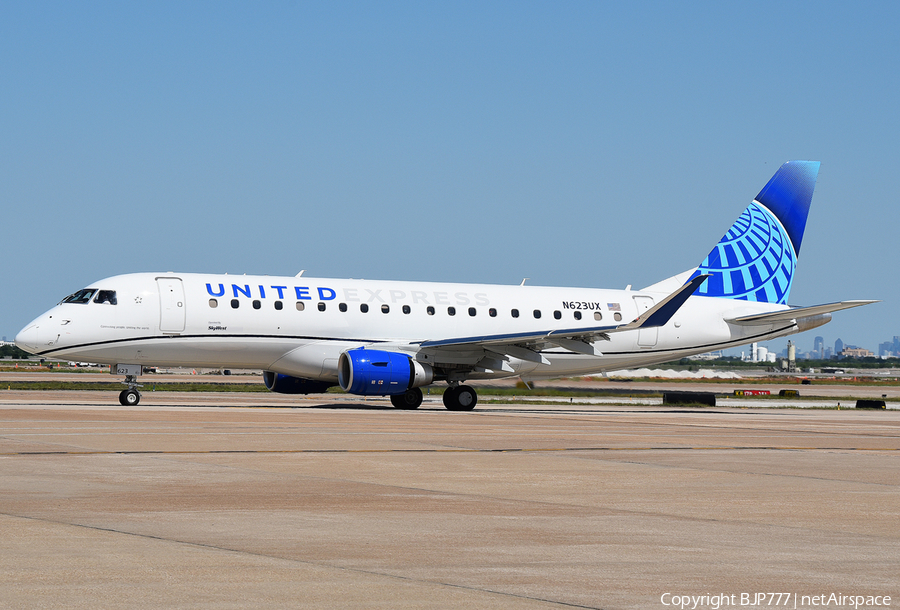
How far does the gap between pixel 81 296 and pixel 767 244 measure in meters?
26.9

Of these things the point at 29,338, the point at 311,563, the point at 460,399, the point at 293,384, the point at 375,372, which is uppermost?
the point at 29,338

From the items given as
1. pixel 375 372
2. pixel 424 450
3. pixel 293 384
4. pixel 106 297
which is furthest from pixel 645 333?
pixel 424 450

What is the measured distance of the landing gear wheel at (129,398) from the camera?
31609 millimetres

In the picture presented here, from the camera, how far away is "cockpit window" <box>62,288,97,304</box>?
108 feet

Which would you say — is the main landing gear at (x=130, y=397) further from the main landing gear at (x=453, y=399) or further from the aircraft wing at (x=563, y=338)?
the aircraft wing at (x=563, y=338)

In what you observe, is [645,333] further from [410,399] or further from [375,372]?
[375,372]

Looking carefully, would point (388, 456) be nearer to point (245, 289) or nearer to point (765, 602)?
point (765, 602)

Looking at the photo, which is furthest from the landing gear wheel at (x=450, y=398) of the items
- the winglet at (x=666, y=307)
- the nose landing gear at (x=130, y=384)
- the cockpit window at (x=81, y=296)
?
the cockpit window at (x=81, y=296)

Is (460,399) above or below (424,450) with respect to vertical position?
above

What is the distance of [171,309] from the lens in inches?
1291

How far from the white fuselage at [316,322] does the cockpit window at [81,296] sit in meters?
0.18

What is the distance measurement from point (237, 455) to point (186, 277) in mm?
18527

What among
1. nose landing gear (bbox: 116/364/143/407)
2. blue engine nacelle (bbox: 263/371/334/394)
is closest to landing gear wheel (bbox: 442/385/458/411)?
blue engine nacelle (bbox: 263/371/334/394)

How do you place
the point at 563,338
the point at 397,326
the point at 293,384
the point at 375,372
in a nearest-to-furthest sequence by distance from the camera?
the point at 375,372 → the point at 563,338 → the point at 397,326 → the point at 293,384
